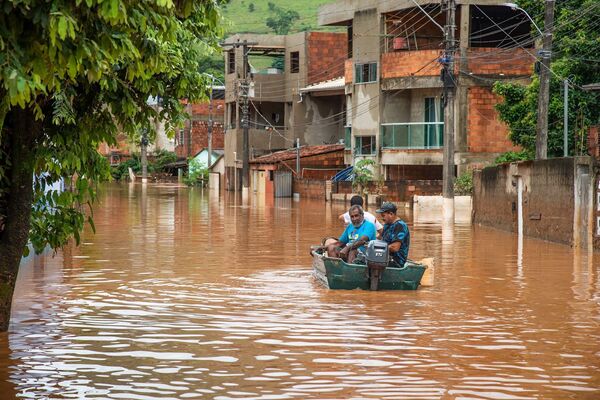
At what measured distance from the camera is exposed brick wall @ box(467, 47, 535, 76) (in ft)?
169

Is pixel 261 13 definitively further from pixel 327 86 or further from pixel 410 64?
pixel 410 64

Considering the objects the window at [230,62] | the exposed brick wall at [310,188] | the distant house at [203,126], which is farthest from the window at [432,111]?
the distant house at [203,126]

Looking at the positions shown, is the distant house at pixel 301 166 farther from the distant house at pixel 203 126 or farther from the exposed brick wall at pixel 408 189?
the distant house at pixel 203 126

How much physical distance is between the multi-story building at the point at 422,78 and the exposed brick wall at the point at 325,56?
14537mm

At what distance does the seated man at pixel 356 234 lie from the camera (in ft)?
64.9

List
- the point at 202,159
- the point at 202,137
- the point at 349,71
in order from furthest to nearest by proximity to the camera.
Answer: the point at 202,137, the point at 202,159, the point at 349,71

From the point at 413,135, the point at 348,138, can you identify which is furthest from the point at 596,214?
the point at 348,138

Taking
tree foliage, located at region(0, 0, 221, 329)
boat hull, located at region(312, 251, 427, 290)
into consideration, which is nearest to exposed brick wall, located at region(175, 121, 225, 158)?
boat hull, located at region(312, 251, 427, 290)

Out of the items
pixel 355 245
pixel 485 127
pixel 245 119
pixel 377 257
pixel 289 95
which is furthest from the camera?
pixel 289 95

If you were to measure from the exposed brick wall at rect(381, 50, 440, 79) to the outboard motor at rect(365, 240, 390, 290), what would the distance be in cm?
3392

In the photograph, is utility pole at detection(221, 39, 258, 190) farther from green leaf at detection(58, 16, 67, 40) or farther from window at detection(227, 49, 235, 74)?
green leaf at detection(58, 16, 67, 40)

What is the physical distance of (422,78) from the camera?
53125 mm

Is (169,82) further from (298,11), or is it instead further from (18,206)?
(298,11)

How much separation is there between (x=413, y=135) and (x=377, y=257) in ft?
119
